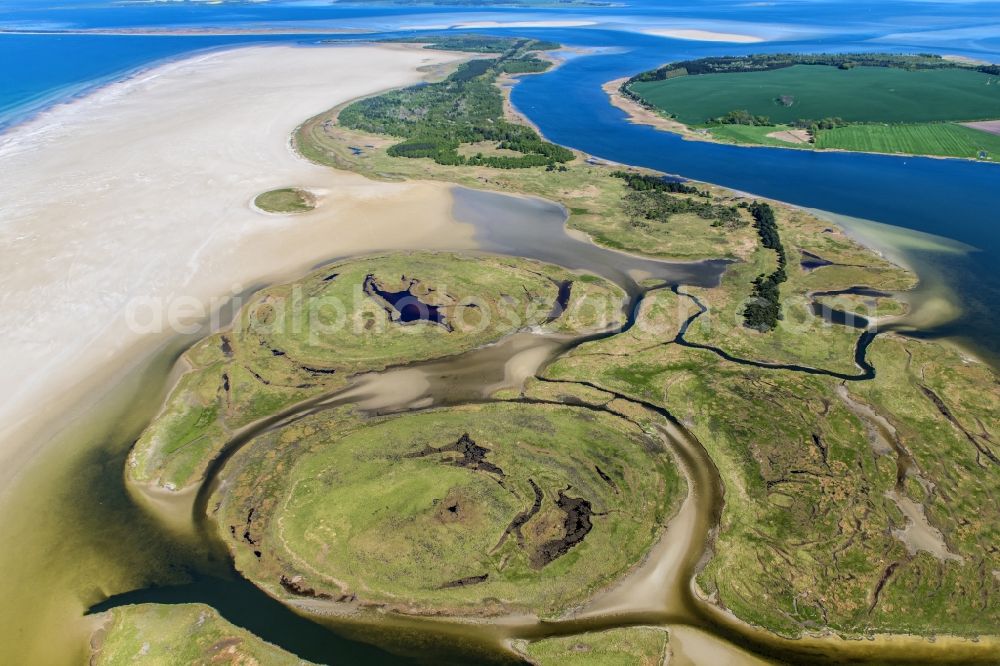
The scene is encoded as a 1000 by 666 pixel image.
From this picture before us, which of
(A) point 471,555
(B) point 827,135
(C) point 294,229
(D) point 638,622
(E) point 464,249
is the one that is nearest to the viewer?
(D) point 638,622

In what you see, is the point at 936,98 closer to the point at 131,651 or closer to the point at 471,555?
the point at 471,555

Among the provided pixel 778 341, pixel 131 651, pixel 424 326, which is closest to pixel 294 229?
pixel 424 326

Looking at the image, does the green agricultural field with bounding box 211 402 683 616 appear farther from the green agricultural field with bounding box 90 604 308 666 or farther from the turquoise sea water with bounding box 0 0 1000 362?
the turquoise sea water with bounding box 0 0 1000 362

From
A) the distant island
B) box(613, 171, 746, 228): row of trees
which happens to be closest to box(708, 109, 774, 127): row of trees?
the distant island

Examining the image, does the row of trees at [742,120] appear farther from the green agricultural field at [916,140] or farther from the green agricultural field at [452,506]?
the green agricultural field at [452,506]

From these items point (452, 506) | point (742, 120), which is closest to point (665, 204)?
point (742, 120)

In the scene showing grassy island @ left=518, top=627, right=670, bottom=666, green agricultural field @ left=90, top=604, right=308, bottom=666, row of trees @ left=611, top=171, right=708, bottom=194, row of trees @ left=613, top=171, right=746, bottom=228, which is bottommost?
green agricultural field @ left=90, top=604, right=308, bottom=666
